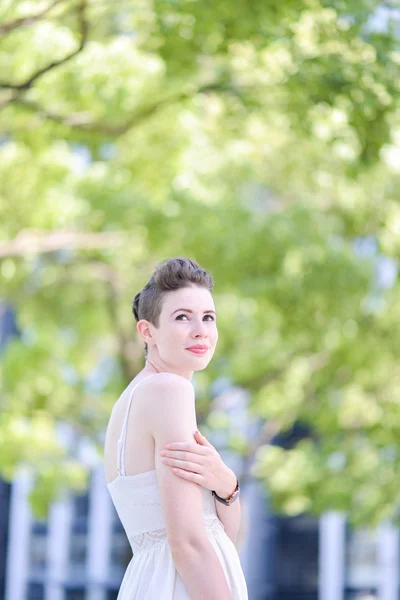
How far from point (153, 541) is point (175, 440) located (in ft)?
0.96

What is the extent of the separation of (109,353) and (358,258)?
609cm

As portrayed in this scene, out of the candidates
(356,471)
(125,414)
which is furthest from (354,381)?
(125,414)

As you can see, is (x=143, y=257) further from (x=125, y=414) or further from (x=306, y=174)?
(x=125, y=414)

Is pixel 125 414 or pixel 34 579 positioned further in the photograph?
pixel 34 579

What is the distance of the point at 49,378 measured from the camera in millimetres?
13742

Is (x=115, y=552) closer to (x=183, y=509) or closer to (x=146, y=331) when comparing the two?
(x=146, y=331)


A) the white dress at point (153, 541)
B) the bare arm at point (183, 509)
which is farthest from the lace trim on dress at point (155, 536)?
the bare arm at point (183, 509)

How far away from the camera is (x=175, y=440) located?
2568 millimetres

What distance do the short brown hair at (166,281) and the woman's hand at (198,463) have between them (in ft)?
1.16

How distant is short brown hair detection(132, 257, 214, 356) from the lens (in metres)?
2.78

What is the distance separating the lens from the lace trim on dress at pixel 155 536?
2.66 meters

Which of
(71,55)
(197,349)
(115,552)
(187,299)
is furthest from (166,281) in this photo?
(115,552)

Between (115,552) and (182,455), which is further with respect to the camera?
(115,552)

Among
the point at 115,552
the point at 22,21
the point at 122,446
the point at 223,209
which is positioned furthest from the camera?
the point at 115,552
